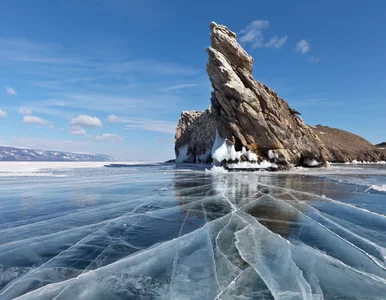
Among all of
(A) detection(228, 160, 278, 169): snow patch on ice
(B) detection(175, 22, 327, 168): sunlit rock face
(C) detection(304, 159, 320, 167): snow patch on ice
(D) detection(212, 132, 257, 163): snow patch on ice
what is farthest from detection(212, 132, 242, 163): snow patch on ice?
(C) detection(304, 159, 320, 167): snow patch on ice

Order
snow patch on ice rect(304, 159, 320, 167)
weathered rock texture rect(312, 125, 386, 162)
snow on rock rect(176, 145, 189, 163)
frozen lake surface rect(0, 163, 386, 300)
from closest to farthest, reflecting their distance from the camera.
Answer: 1. frozen lake surface rect(0, 163, 386, 300)
2. snow patch on ice rect(304, 159, 320, 167)
3. weathered rock texture rect(312, 125, 386, 162)
4. snow on rock rect(176, 145, 189, 163)

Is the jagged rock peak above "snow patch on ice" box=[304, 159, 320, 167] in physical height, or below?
above

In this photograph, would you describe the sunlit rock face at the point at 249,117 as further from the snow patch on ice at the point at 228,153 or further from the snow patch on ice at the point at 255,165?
the snow patch on ice at the point at 255,165

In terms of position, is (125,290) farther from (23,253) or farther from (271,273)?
(23,253)

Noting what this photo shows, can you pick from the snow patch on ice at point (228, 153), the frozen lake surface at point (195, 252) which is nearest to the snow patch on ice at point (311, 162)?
the snow patch on ice at point (228, 153)

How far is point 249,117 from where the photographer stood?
103 feet

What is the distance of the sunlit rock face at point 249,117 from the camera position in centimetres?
3155

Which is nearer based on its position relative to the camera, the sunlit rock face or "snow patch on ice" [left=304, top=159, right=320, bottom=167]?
the sunlit rock face

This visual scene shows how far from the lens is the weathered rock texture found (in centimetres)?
7775

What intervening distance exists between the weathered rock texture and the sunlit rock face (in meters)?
47.4

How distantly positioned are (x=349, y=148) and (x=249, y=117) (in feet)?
223

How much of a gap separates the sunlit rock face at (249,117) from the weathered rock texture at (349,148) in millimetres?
47378

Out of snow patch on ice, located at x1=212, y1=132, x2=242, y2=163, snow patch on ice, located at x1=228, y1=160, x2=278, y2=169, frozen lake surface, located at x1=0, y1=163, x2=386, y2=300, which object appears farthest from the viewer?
snow patch on ice, located at x1=212, y1=132, x2=242, y2=163

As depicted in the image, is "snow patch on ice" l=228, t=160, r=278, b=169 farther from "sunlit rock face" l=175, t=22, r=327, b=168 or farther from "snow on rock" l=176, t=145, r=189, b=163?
"snow on rock" l=176, t=145, r=189, b=163
